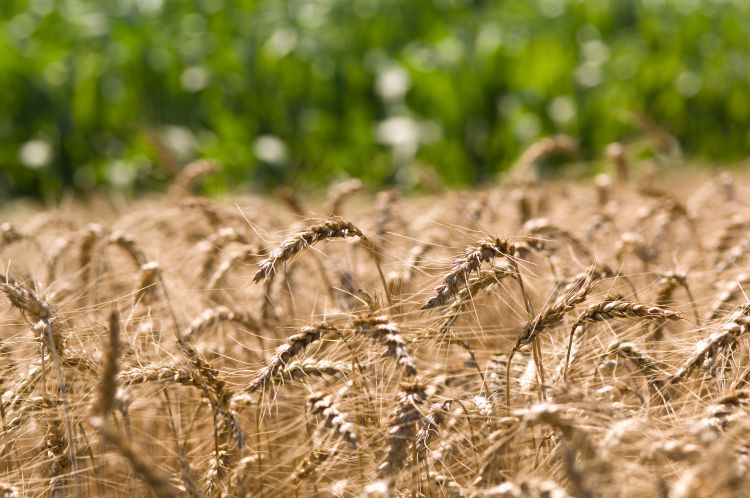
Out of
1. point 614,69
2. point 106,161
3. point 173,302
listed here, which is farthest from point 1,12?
point 173,302

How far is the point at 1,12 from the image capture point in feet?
27.0

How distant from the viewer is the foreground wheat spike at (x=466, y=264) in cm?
155

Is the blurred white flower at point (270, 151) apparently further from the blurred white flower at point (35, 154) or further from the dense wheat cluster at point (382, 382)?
the dense wheat cluster at point (382, 382)

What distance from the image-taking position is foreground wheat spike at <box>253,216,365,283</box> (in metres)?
1.58

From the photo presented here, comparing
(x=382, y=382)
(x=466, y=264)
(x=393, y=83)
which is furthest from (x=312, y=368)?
(x=393, y=83)

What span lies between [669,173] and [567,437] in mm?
4031

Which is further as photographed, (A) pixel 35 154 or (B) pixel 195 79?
(B) pixel 195 79

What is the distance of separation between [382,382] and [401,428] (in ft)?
0.83

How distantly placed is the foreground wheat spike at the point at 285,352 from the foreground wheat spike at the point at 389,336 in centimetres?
6

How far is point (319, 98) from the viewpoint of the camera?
6.75 m

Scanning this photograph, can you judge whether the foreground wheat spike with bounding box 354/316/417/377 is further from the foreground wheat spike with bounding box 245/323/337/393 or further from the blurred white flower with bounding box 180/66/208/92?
the blurred white flower with bounding box 180/66/208/92

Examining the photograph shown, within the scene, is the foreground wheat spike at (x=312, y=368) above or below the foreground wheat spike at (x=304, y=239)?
below

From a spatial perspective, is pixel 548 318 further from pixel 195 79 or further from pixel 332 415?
pixel 195 79

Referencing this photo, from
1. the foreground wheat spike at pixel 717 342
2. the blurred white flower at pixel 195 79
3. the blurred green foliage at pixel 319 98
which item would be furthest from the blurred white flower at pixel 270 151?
the foreground wheat spike at pixel 717 342
